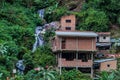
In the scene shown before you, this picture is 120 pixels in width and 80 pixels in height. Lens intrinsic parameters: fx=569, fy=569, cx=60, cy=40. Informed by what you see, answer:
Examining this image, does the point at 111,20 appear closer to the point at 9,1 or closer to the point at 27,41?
the point at 27,41

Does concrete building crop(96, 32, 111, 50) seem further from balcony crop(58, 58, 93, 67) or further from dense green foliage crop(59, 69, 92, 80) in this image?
dense green foliage crop(59, 69, 92, 80)

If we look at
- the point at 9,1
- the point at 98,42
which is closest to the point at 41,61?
the point at 98,42

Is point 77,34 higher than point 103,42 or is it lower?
higher

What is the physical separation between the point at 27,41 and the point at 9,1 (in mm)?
12184

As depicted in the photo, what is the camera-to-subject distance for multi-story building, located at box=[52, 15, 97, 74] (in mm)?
49812

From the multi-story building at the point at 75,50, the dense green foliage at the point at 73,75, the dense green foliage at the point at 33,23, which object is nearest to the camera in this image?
the dense green foliage at the point at 73,75

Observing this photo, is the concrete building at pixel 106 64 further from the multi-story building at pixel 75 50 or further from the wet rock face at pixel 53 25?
the wet rock face at pixel 53 25

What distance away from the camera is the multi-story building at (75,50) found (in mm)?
49812

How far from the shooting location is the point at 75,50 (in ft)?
164

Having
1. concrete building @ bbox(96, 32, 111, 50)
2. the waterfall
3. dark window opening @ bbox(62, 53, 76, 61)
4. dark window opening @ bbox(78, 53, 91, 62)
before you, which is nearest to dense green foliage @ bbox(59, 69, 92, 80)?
dark window opening @ bbox(78, 53, 91, 62)

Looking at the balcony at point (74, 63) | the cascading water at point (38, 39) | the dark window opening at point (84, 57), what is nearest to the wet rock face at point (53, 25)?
the cascading water at point (38, 39)

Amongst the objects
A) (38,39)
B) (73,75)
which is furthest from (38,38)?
(73,75)

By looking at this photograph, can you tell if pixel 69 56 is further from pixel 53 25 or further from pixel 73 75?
pixel 53 25

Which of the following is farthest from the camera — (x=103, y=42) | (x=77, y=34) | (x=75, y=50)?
(x=103, y=42)
